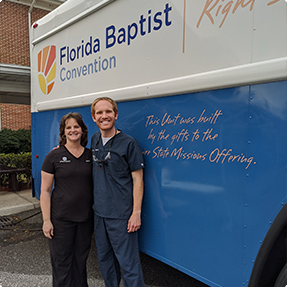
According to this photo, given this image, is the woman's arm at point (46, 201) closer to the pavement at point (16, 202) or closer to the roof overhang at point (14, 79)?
the pavement at point (16, 202)

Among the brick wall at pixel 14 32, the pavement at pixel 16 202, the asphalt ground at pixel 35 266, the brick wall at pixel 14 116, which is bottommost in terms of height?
the asphalt ground at pixel 35 266

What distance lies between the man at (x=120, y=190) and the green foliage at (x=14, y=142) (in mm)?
8628

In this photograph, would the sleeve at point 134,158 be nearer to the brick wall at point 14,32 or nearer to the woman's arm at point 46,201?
the woman's arm at point 46,201

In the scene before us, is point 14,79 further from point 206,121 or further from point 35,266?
point 206,121

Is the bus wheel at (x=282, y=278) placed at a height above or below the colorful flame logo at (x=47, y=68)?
below

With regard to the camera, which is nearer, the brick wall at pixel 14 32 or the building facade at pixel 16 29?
the building facade at pixel 16 29

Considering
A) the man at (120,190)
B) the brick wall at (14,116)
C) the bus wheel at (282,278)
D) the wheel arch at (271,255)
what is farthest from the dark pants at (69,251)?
the brick wall at (14,116)

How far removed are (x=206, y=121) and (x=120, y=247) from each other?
1.31m

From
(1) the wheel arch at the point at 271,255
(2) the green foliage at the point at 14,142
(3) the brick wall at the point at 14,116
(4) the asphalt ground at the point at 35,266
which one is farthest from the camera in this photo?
(3) the brick wall at the point at 14,116

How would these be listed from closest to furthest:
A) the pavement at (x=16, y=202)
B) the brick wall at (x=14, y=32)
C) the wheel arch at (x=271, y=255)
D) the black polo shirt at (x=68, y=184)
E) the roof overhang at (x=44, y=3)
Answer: the wheel arch at (x=271, y=255)
the black polo shirt at (x=68, y=184)
the pavement at (x=16, y=202)
the roof overhang at (x=44, y=3)
the brick wall at (x=14, y=32)

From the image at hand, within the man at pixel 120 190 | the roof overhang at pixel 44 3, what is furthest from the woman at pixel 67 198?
the roof overhang at pixel 44 3

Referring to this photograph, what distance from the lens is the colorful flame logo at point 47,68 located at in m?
3.70

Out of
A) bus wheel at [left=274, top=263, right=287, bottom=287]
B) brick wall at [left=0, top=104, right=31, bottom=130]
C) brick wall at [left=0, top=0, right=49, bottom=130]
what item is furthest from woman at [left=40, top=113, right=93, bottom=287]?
brick wall at [left=0, top=104, right=31, bottom=130]

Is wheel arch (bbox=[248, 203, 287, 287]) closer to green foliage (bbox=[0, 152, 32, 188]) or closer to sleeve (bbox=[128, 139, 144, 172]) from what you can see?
sleeve (bbox=[128, 139, 144, 172])
